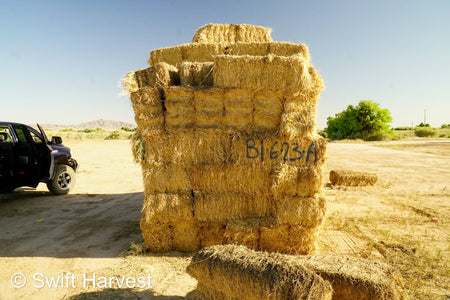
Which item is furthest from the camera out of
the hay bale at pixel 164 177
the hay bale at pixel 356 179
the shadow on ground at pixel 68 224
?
the hay bale at pixel 356 179

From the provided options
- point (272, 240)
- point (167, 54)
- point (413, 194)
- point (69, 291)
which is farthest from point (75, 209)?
point (413, 194)

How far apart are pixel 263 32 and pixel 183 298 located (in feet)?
20.7

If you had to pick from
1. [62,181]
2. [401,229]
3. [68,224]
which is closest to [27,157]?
[62,181]

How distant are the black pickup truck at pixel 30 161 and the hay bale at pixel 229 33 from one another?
5.76 m

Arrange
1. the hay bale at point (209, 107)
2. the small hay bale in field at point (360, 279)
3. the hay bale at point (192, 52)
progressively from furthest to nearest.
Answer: the hay bale at point (192, 52), the hay bale at point (209, 107), the small hay bale in field at point (360, 279)

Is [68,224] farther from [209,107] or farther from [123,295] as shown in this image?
[209,107]

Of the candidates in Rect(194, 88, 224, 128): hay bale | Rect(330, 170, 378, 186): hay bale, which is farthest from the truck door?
Rect(330, 170, 378, 186): hay bale

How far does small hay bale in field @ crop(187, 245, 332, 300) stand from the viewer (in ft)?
8.72

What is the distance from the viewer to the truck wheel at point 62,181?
8727 millimetres

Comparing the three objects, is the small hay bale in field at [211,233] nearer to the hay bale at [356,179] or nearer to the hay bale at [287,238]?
the hay bale at [287,238]

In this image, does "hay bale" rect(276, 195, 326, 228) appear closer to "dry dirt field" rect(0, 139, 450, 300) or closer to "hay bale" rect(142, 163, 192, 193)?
"dry dirt field" rect(0, 139, 450, 300)

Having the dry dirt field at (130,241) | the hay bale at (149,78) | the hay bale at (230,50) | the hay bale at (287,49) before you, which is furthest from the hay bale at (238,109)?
the dry dirt field at (130,241)

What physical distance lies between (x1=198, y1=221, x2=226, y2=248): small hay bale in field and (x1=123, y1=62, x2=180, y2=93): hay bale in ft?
8.38

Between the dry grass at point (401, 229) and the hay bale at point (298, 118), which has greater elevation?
the hay bale at point (298, 118)
